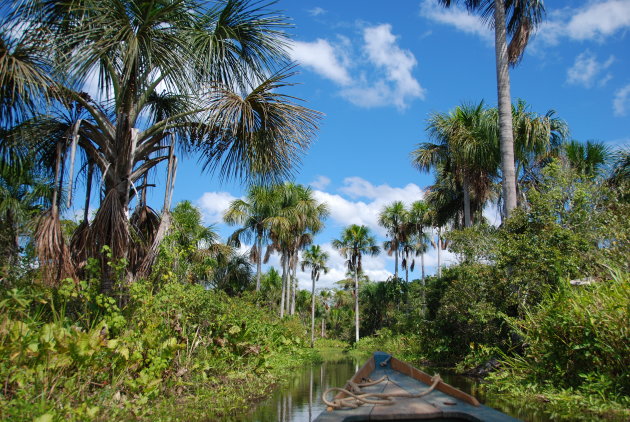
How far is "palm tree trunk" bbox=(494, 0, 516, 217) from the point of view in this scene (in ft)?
44.1

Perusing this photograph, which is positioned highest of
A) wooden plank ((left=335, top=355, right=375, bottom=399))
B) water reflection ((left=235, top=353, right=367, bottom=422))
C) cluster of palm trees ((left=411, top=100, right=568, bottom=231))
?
cluster of palm trees ((left=411, top=100, right=568, bottom=231))

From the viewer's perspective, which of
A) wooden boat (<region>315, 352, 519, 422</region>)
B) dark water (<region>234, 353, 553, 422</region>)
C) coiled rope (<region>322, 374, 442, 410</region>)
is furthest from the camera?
dark water (<region>234, 353, 553, 422</region>)

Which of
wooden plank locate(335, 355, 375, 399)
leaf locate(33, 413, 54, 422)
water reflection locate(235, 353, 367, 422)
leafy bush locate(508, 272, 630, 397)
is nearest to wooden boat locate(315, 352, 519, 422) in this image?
wooden plank locate(335, 355, 375, 399)

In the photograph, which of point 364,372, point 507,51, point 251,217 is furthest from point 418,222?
point 364,372

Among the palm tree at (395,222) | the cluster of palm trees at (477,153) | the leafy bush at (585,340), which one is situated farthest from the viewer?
the palm tree at (395,222)

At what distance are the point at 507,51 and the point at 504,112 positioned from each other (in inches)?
93.6

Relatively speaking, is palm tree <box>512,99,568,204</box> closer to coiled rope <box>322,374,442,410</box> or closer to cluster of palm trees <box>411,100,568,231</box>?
cluster of palm trees <box>411,100,568,231</box>

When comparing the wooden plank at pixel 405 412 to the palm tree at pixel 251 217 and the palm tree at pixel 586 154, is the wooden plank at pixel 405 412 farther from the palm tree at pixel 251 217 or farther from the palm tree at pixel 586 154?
the palm tree at pixel 251 217

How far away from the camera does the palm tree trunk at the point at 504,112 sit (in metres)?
13.4

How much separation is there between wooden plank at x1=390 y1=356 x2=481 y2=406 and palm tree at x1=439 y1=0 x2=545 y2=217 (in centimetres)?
812

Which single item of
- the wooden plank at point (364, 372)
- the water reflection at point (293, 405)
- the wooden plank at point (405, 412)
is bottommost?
the water reflection at point (293, 405)

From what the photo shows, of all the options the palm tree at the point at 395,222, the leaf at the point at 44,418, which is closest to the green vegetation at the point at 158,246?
the leaf at the point at 44,418

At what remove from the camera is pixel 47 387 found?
4.80 metres

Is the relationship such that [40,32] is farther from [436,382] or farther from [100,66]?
[436,382]
